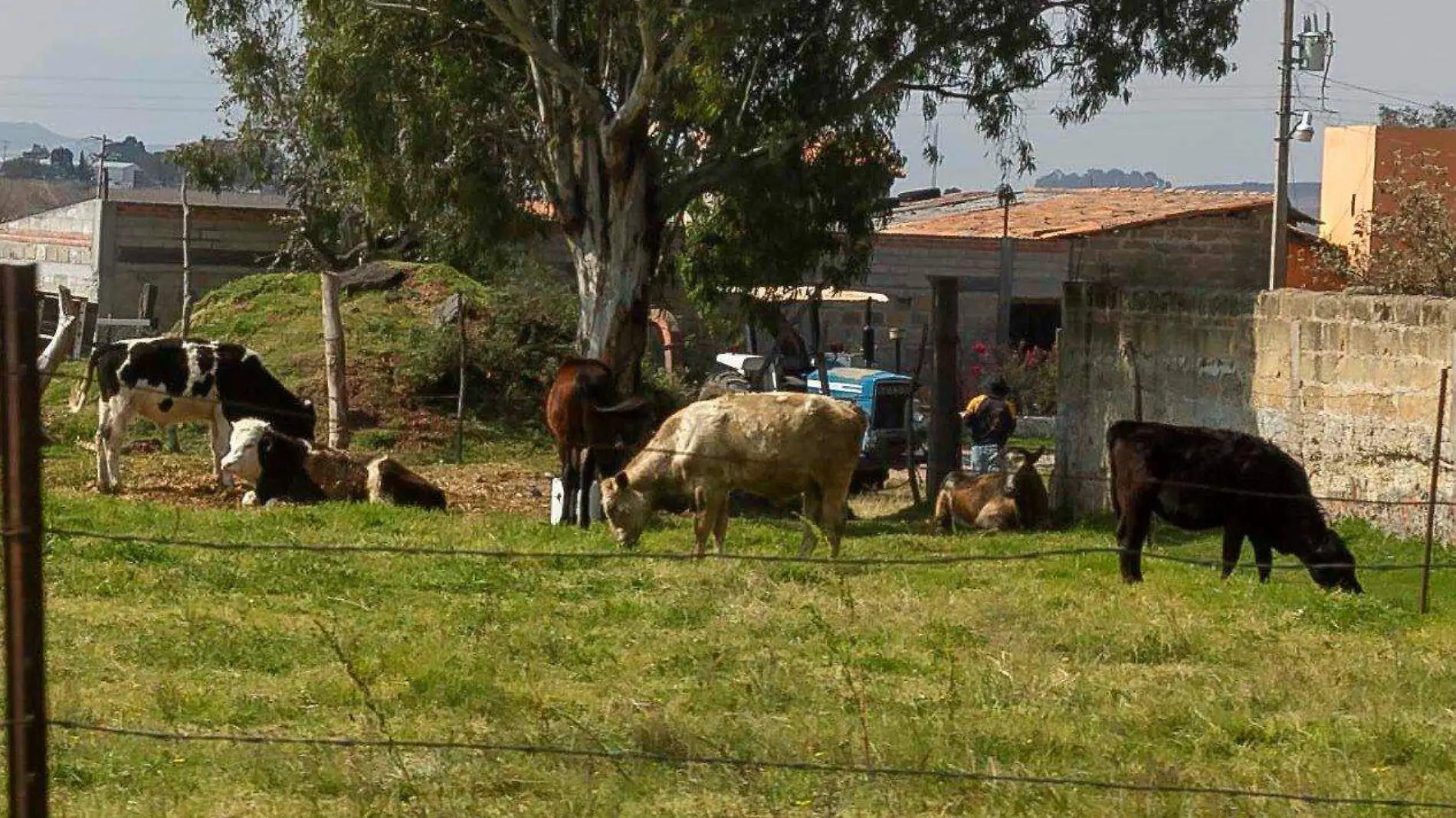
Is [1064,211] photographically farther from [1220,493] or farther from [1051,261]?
[1220,493]

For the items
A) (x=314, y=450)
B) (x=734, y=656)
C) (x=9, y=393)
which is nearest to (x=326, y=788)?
(x=9, y=393)

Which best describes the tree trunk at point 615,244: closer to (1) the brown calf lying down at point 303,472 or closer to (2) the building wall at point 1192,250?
(1) the brown calf lying down at point 303,472

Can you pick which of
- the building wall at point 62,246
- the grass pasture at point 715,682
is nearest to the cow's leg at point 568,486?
the grass pasture at point 715,682

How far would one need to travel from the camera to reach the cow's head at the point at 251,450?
2072 cm

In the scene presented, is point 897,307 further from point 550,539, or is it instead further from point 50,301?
point 550,539

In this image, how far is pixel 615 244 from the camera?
26.1 metres

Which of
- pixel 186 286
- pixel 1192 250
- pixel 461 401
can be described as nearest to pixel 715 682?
pixel 461 401

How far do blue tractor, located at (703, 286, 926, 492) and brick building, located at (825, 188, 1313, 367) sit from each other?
9946 millimetres

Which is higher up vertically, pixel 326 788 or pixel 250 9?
pixel 250 9

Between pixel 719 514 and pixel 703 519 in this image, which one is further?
pixel 719 514

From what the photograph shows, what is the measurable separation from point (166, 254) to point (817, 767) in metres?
37.6

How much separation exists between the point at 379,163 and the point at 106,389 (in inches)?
185

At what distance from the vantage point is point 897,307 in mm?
45469

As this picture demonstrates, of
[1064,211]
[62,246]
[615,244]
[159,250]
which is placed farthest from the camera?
[1064,211]
